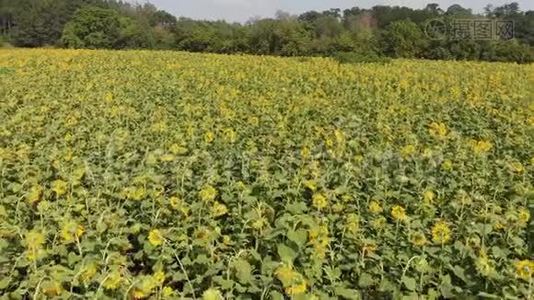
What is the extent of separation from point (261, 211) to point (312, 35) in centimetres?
3282

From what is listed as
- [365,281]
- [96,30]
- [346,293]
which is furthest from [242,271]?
[96,30]

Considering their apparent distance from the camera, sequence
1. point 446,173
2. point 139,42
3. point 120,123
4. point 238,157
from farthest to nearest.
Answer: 1. point 139,42
2. point 120,123
3. point 238,157
4. point 446,173

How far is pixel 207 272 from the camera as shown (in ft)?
8.94

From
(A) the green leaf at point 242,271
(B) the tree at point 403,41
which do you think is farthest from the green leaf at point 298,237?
(B) the tree at point 403,41

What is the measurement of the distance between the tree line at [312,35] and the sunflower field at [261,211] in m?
14.9

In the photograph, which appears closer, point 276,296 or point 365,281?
point 276,296

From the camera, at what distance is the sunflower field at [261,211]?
2574 millimetres

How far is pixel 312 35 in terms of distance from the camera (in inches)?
1387

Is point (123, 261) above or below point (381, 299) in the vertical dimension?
above

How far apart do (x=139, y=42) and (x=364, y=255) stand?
39262 millimetres

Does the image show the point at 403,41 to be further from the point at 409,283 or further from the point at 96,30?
the point at 409,283

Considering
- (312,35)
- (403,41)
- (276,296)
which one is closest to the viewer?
(276,296)

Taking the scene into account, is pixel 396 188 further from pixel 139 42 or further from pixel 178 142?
pixel 139 42

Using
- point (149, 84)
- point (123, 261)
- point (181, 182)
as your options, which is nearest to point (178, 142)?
point (181, 182)
